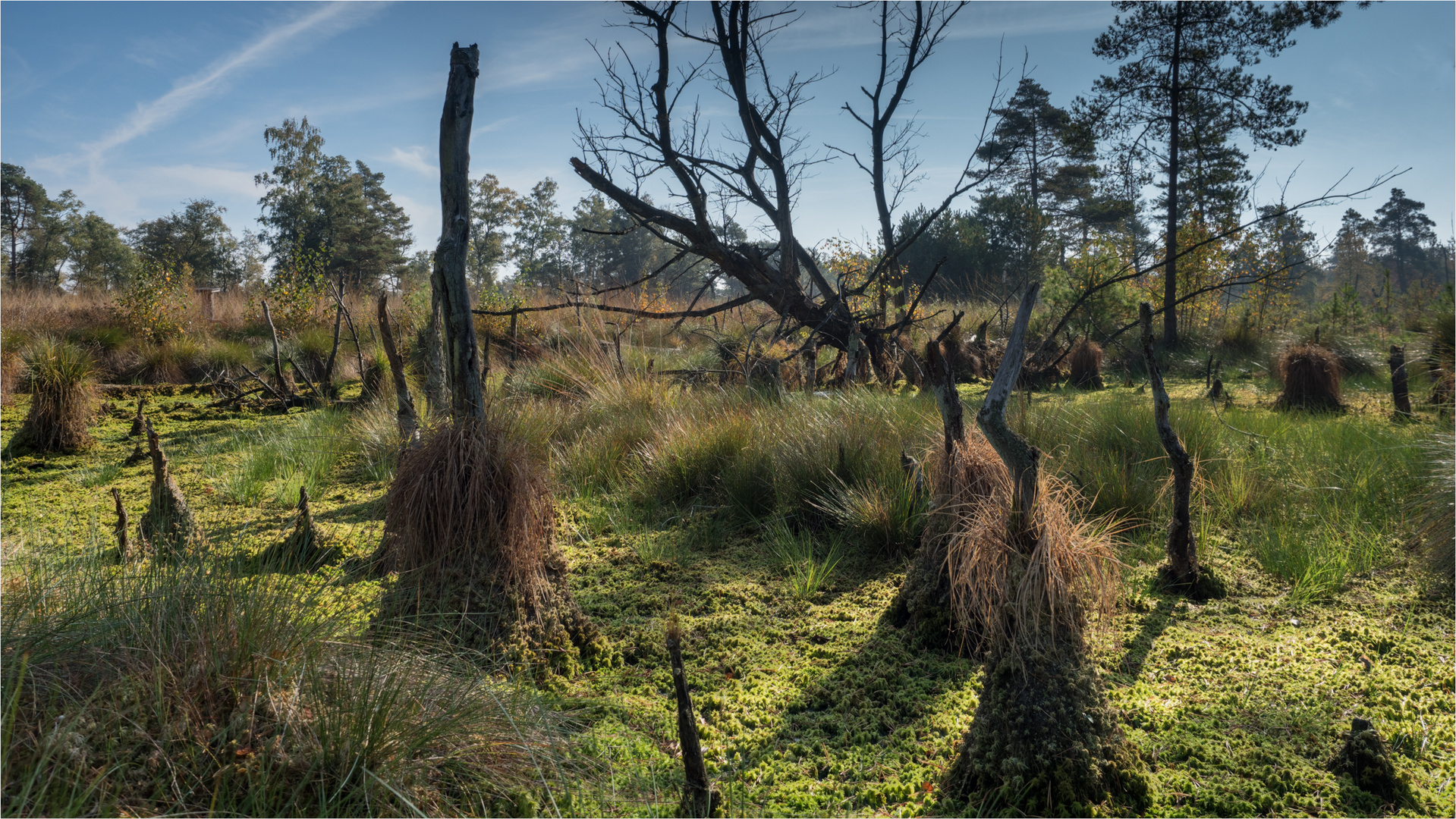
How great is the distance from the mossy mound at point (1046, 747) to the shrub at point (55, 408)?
735 centimetres

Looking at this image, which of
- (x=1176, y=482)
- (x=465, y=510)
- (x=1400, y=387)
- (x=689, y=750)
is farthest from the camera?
(x=1400, y=387)

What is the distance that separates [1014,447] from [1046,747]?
79 cm

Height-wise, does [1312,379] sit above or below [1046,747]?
above

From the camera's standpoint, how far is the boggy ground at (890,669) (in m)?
1.78

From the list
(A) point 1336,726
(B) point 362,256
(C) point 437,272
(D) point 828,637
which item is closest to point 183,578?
(C) point 437,272

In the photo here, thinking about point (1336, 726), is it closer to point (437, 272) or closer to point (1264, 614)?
point (1264, 614)

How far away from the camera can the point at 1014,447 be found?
2.03 m

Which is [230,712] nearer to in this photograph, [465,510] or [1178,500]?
[465,510]

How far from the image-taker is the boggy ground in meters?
1.78

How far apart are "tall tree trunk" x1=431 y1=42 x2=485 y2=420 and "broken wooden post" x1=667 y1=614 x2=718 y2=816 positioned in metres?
1.40

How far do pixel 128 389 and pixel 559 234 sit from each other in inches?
1401

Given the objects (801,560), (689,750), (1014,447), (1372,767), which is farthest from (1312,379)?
(689,750)

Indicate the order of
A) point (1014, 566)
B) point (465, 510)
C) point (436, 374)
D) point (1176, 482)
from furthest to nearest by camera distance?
1. point (436, 374)
2. point (1176, 482)
3. point (465, 510)
4. point (1014, 566)

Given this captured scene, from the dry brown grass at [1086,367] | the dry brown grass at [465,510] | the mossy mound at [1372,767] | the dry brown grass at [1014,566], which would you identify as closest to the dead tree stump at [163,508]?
the dry brown grass at [465,510]
